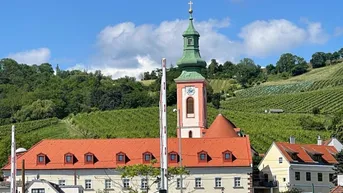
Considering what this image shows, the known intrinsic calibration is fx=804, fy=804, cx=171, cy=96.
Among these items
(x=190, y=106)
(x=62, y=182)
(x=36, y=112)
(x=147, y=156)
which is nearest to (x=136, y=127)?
(x=190, y=106)

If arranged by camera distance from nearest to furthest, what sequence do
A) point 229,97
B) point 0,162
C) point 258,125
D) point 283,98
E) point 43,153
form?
point 43,153
point 0,162
point 258,125
point 283,98
point 229,97

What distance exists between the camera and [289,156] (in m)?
79.8

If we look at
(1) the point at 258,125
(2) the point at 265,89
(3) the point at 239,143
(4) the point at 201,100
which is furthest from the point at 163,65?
(2) the point at 265,89

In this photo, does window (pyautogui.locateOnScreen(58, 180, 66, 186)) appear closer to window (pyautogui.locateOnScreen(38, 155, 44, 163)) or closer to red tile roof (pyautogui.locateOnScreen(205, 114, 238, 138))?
window (pyautogui.locateOnScreen(38, 155, 44, 163))

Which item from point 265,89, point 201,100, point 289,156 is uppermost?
point 265,89

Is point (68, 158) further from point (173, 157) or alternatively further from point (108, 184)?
point (173, 157)

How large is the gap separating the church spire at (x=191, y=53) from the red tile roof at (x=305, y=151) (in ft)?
63.3

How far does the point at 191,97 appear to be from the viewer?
96.6 m

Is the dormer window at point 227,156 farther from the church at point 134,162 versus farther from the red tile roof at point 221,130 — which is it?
the red tile roof at point 221,130

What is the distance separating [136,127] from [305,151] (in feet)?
143

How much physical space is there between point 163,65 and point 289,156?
5250 centimetres

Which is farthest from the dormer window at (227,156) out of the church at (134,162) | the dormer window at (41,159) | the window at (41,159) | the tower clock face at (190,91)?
the tower clock face at (190,91)

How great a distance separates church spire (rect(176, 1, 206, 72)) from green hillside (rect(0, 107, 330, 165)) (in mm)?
12991

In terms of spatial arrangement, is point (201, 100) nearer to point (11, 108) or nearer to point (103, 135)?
point (103, 135)
